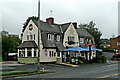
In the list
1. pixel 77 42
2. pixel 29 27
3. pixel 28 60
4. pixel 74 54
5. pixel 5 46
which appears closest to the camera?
pixel 28 60

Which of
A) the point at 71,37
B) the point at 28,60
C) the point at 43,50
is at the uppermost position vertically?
the point at 71,37

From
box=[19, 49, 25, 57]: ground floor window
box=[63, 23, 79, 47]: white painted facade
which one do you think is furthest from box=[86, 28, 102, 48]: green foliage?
box=[19, 49, 25, 57]: ground floor window

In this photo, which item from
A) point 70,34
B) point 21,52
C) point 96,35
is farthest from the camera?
point 96,35

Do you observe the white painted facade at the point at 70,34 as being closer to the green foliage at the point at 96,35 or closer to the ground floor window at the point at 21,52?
the ground floor window at the point at 21,52

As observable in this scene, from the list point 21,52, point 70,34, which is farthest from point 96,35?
point 21,52

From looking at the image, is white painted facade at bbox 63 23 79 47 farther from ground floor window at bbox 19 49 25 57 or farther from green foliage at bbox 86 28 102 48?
green foliage at bbox 86 28 102 48

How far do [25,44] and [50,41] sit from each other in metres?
4.92

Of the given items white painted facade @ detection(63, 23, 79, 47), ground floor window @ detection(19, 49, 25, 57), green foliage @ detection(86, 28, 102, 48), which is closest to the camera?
ground floor window @ detection(19, 49, 25, 57)

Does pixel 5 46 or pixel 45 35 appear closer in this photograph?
pixel 45 35

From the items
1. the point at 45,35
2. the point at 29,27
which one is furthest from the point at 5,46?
the point at 45,35

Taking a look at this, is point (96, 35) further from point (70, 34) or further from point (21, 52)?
point (21, 52)

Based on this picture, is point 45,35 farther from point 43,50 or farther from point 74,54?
point 74,54

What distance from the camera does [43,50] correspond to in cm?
3038

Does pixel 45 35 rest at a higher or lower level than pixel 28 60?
higher
